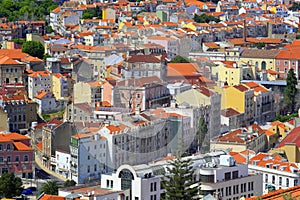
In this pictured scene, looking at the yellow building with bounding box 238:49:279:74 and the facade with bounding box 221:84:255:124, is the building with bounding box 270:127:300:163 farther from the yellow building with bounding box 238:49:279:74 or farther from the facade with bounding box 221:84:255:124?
the yellow building with bounding box 238:49:279:74

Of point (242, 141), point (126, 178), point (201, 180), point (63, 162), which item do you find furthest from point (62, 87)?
point (201, 180)

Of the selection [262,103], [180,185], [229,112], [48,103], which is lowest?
[48,103]

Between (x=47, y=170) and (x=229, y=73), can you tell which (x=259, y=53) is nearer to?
(x=229, y=73)

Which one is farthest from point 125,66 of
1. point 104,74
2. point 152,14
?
point 152,14

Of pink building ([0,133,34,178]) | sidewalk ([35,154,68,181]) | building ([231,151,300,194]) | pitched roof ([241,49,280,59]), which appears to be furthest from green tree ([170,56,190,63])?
building ([231,151,300,194])

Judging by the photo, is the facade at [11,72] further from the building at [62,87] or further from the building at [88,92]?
the building at [88,92]

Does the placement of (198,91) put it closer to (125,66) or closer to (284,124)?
(284,124)

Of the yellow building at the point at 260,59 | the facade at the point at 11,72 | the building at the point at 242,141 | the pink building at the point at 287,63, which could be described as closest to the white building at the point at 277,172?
the building at the point at 242,141
